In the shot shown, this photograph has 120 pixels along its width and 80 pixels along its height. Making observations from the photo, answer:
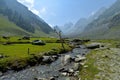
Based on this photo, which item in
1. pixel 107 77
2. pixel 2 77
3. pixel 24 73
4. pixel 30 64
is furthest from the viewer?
pixel 30 64

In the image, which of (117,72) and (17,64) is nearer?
(117,72)

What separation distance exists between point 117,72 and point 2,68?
28.4 metres

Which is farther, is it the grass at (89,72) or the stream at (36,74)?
the stream at (36,74)

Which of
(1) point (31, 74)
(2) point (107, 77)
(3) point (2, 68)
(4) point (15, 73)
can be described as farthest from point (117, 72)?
(3) point (2, 68)

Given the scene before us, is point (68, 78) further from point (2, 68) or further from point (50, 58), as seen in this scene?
point (50, 58)

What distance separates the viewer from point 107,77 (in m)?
46.0

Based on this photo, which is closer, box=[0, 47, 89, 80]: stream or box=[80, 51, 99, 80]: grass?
box=[80, 51, 99, 80]: grass

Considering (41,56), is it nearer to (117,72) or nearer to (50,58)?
(50,58)

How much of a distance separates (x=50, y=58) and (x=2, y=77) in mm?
23189

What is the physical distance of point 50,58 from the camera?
2763 inches

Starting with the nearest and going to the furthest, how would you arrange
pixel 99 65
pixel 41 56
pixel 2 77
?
pixel 2 77 < pixel 99 65 < pixel 41 56

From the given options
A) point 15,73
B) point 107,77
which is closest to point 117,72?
point 107,77

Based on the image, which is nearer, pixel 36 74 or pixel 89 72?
pixel 89 72

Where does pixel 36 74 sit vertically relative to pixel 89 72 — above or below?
below
